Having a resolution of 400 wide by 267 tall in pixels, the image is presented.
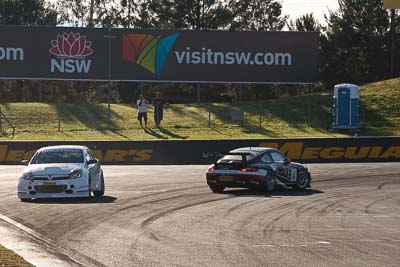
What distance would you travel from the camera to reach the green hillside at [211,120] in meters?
42.6

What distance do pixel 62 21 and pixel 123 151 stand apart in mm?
55157

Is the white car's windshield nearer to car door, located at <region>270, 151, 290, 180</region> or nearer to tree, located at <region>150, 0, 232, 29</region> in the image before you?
car door, located at <region>270, 151, 290, 180</region>

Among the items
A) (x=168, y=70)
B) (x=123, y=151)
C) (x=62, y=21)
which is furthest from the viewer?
Result: (x=62, y=21)

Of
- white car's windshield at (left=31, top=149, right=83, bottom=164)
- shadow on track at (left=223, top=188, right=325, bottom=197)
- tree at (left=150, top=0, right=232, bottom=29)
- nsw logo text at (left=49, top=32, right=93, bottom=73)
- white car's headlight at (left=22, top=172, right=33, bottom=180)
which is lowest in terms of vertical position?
shadow on track at (left=223, top=188, right=325, bottom=197)

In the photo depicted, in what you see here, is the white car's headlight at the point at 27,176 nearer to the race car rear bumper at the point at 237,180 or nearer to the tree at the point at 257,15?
the race car rear bumper at the point at 237,180

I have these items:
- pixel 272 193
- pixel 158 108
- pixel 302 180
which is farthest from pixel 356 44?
pixel 272 193

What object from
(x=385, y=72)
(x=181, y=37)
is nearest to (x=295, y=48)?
(x=181, y=37)

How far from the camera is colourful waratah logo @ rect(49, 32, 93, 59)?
49875mm

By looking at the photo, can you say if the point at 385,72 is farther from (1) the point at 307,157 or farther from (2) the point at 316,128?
(1) the point at 307,157

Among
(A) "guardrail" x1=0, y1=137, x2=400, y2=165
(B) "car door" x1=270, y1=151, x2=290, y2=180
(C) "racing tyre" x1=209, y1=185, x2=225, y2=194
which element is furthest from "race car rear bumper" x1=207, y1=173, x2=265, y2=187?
(A) "guardrail" x1=0, y1=137, x2=400, y2=165

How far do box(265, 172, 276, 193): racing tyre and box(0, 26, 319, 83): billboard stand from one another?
91.8 feet

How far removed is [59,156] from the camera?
21.2 meters

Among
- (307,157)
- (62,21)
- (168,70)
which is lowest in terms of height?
(307,157)

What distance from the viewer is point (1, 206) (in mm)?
18625
